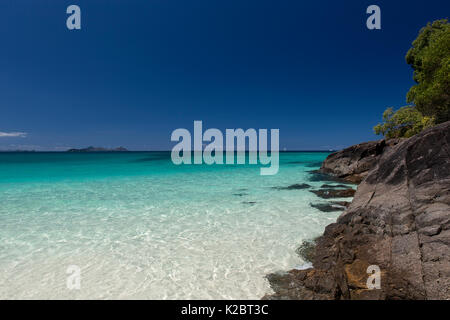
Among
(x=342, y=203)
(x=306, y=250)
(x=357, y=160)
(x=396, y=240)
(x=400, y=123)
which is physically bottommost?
(x=306, y=250)

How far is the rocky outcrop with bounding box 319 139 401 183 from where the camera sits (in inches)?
792

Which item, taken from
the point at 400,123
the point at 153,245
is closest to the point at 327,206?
the point at 153,245

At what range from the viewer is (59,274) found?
5.28 metres

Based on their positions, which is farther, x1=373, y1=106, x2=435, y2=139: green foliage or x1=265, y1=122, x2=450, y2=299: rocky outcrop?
x1=373, y1=106, x2=435, y2=139: green foliage

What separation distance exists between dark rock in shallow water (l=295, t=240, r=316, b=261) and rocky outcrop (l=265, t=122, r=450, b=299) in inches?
6.9

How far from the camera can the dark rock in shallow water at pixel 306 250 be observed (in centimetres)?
588

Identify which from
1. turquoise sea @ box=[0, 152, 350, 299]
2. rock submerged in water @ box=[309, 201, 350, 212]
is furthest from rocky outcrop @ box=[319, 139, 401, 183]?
turquoise sea @ box=[0, 152, 350, 299]

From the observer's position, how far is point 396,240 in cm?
459

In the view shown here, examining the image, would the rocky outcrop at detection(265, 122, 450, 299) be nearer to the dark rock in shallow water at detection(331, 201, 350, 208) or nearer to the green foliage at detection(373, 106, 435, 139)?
the dark rock in shallow water at detection(331, 201, 350, 208)

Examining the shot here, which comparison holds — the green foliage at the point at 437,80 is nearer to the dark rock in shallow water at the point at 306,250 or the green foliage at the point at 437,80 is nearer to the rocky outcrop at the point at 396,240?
the rocky outcrop at the point at 396,240

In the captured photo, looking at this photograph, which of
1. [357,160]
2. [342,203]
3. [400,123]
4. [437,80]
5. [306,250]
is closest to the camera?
Answer: [306,250]

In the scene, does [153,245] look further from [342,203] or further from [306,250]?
[342,203]

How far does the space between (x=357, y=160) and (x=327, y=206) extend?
13385 mm
